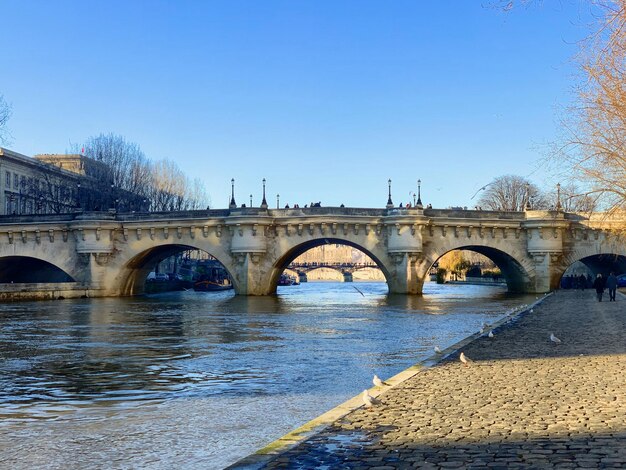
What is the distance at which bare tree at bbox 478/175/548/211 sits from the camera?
103m

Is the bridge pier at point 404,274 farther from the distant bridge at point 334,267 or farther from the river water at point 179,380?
the distant bridge at point 334,267

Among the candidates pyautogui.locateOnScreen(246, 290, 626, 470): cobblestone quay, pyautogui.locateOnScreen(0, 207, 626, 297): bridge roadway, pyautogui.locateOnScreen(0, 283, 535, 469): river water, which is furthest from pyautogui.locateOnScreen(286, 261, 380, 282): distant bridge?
pyautogui.locateOnScreen(246, 290, 626, 470): cobblestone quay

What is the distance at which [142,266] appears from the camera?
68875 mm

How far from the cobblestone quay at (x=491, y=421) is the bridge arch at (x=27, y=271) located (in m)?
57.1

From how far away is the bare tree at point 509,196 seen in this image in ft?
337

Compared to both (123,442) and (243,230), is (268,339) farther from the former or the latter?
(243,230)

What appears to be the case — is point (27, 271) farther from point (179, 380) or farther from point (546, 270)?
point (179, 380)

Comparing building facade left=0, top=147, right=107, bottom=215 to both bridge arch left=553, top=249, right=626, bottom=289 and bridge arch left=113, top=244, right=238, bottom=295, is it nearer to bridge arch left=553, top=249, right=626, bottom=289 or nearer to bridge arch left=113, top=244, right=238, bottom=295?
bridge arch left=113, top=244, right=238, bottom=295

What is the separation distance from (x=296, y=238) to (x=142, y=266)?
53.1ft

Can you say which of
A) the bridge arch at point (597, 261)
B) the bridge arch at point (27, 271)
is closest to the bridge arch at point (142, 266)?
the bridge arch at point (27, 271)

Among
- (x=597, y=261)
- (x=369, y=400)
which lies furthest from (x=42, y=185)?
(x=369, y=400)

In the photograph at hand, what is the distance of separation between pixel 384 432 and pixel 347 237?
166 feet

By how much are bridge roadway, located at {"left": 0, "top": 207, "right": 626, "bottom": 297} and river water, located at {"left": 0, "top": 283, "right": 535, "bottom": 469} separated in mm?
23250

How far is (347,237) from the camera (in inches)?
2366
